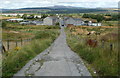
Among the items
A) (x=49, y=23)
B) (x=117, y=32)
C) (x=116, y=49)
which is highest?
(x=117, y=32)

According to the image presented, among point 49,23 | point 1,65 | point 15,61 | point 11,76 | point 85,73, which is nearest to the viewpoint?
point 11,76

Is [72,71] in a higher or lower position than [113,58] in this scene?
lower

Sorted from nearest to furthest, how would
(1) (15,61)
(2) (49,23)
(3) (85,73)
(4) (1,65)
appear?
(3) (85,73), (4) (1,65), (1) (15,61), (2) (49,23)

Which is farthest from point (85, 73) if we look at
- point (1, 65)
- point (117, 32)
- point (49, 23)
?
point (49, 23)

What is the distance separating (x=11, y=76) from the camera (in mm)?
9023

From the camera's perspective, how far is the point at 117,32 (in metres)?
9.77

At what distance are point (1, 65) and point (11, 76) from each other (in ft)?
5.63

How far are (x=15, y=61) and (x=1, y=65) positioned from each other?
1.03 metres

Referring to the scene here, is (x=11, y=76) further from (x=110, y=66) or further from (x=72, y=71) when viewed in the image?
(x=110, y=66)

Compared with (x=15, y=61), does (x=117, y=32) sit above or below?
above

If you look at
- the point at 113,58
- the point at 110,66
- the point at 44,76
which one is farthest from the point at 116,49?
the point at 44,76

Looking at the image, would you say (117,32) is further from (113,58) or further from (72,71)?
(72,71)

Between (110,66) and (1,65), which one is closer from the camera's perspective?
(110,66)

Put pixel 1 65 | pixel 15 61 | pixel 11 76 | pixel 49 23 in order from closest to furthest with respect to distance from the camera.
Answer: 1. pixel 11 76
2. pixel 1 65
3. pixel 15 61
4. pixel 49 23
